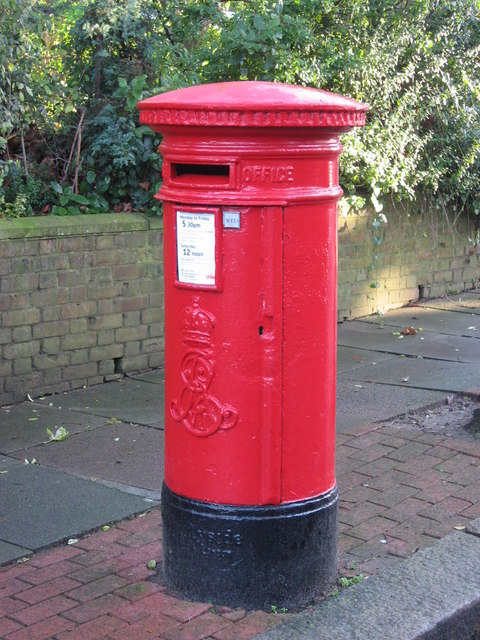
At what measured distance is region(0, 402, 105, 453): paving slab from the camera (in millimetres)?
5703

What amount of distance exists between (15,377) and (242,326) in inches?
132

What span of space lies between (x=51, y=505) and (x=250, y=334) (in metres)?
1.73

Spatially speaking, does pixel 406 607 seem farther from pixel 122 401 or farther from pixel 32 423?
pixel 122 401

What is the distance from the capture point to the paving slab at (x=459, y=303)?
10039 millimetres

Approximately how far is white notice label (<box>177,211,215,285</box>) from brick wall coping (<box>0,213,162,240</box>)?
305 cm

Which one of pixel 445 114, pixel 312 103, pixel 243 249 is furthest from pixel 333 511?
pixel 445 114

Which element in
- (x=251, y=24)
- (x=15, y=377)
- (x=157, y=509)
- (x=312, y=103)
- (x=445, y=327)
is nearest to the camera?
(x=312, y=103)

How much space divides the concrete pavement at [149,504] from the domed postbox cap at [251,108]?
1.81 m

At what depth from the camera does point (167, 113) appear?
11.5ft

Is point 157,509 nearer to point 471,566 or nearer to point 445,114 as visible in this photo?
point 471,566

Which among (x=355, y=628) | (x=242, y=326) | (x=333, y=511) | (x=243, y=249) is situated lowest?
(x=355, y=628)

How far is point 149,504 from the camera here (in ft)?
15.4

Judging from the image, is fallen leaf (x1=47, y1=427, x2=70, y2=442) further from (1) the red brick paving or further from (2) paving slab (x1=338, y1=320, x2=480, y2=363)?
(2) paving slab (x1=338, y1=320, x2=480, y2=363)

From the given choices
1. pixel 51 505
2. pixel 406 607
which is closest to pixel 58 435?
pixel 51 505
